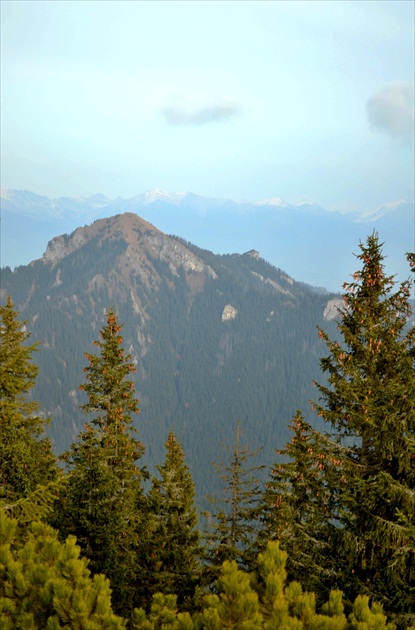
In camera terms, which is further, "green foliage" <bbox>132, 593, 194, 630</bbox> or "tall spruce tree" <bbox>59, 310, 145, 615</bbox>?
"tall spruce tree" <bbox>59, 310, 145, 615</bbox>

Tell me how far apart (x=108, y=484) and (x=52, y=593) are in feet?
30.3

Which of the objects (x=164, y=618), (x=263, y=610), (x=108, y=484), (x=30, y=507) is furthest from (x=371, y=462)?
(x=30, y=507)

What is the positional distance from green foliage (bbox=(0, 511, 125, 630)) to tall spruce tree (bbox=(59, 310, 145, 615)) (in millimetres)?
7032

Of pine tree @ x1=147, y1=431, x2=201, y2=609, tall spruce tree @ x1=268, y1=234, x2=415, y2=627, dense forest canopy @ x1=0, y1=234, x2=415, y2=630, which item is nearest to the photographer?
dense forest canopy @ x1=0, y1=234, x2=415, y2=630

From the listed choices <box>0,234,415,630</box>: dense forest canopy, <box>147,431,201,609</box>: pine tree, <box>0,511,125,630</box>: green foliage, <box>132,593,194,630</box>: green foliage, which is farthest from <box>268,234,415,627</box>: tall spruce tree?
<box>147,431,201,609</box>: pine tree

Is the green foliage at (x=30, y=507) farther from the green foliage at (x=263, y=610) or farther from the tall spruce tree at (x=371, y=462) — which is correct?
the tall spruce tree at (x=371, y=462)

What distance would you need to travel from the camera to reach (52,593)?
19.8ft

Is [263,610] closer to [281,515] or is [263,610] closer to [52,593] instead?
[52,593]

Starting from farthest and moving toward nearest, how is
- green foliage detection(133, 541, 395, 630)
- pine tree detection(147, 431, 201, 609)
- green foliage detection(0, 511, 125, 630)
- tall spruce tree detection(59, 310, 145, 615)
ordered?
pine tree detection(147, 431, 201, 609)
tall spruce tree detection(59, 310, 145, 615)
green foliage detection(0, 511, 125, 630)
green foliage detection(133, 541, 395, 630)

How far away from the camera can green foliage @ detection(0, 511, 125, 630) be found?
587 centimetres

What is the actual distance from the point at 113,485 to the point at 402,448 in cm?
964

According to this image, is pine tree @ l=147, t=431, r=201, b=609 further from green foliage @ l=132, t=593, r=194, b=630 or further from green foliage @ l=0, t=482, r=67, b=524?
green foliage @ l=132, t=593, r=194, b=630

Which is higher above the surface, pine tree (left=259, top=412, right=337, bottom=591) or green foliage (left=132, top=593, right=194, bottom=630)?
pine tree (left=259, top=412, right=337, bottom=591)

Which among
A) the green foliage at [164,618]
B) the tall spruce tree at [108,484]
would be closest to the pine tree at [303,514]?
the green foliage at [164,618]
